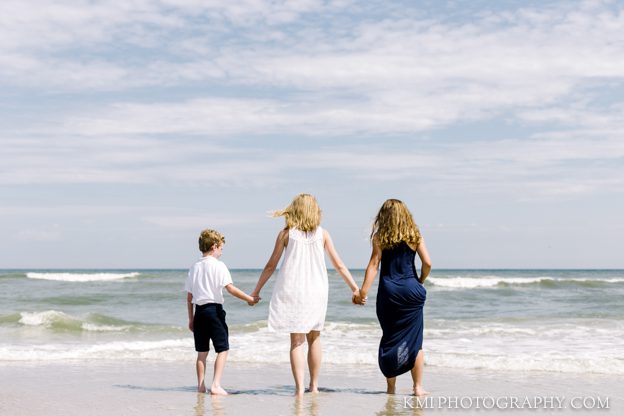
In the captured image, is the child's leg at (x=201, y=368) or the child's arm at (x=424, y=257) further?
the child's leg at (x=201, y=368)

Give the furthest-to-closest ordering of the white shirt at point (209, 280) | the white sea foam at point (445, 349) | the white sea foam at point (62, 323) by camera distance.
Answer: the white sea foam at point (62, 323), the white sea foam at point (445, 349), the white shirt at point (209, 280)

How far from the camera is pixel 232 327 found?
13781 millimetres

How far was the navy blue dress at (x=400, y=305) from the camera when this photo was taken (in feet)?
20.5

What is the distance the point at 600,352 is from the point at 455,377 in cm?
324

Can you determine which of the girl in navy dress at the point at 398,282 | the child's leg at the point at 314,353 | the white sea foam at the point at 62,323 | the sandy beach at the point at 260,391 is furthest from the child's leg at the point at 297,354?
the white sea foam at the point at 62,323

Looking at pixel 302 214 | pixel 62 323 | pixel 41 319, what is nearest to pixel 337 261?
pixel 302 214

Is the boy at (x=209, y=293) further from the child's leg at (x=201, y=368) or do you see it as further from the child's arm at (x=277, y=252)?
the child's arm at (x=277, y=252)

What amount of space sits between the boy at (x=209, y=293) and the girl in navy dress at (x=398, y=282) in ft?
4.25

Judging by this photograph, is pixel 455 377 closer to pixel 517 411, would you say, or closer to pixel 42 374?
pixel 517 411

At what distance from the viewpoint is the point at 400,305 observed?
626cm

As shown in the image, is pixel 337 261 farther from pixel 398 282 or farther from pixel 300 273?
pixel 398 282

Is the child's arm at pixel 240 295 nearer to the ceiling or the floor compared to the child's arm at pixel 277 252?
nearer to the floor

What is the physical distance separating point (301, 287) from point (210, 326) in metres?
1.01

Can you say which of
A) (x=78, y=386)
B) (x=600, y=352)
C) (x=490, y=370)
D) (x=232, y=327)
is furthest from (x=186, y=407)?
(x=232, y=327)
